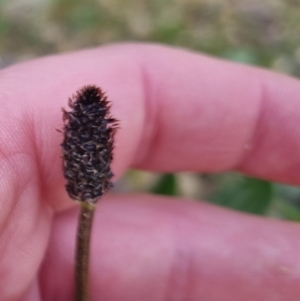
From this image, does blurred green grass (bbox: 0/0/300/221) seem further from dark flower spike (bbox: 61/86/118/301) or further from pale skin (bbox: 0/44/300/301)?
dark flower spike (bbox: 61/86/118/301)

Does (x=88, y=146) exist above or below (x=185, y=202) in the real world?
above

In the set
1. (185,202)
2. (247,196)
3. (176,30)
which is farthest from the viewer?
(176,30)

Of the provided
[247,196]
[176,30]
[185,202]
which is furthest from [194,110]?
[176,30]

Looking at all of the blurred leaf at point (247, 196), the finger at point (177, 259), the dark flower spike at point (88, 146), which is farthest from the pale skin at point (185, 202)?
the dark flower spike at point (88, 146)

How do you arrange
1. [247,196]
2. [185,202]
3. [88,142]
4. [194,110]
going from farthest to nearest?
1. [247,196]
2. [185,202]
3. [194,110]
4. [88,142]

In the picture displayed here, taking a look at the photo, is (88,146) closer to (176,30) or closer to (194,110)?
(194,110)

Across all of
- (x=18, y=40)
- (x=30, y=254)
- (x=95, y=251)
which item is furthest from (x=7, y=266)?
(x=18, y=40)

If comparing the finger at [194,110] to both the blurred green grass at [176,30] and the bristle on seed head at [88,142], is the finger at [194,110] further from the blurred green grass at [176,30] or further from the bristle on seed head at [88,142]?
the blurred green grass at [176,30]
